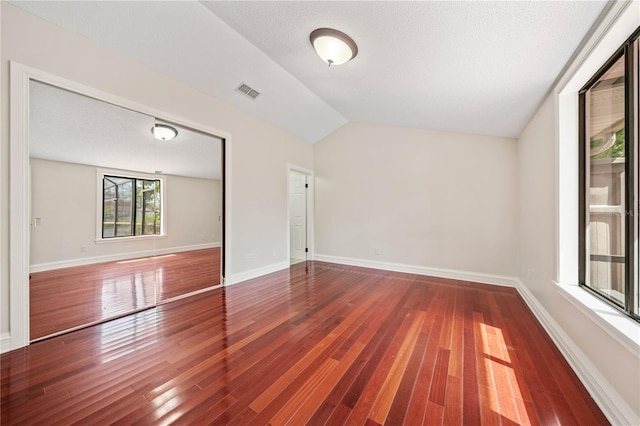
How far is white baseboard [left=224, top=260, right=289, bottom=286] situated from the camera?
12.1 ft

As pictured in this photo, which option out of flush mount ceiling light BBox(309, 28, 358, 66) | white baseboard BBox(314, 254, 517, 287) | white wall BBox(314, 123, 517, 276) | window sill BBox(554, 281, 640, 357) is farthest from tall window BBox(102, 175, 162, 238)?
window sill BBox(554, 281, 640, 357)

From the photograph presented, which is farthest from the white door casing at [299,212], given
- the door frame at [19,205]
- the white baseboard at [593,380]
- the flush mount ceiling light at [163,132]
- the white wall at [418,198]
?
the white baseboard at [593,380]

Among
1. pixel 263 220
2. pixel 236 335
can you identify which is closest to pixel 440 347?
pixel 236 335

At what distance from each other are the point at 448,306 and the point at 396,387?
1.74 m

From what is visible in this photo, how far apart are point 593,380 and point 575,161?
165cm

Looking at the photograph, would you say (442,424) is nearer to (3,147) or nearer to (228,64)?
(3,147)

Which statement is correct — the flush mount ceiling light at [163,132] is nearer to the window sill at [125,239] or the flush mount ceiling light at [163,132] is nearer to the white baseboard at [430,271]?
the window sill at [125,239]

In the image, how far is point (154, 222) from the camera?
3.21m

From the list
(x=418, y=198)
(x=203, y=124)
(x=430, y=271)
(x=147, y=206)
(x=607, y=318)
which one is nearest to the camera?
(x=607, y=318)

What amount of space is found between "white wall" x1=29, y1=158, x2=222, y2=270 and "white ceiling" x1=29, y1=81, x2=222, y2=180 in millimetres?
120

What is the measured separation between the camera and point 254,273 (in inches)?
161

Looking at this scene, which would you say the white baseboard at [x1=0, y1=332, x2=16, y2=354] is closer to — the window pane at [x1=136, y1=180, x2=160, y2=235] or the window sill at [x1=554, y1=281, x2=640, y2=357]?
the window pane at [x1=136, y1=180, x2=160, y2=235]

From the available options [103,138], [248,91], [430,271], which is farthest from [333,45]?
[430,271]

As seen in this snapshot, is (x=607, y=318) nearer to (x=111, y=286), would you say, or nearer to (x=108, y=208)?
(x=108, y=208)
